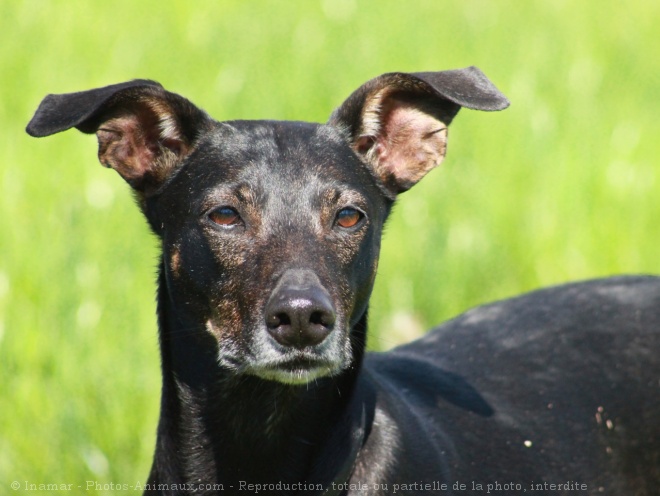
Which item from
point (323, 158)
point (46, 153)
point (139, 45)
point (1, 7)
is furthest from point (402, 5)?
A: point (323, 158)

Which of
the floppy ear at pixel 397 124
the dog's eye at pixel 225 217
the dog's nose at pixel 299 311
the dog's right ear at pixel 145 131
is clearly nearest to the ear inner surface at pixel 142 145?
the dog's right ear at pixel 145 131

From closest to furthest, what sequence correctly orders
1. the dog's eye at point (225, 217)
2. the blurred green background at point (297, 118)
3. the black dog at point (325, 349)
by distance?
the black dog at point (325, 349) < the dog's eye at point (225, 217) < the blurred green background at point (297, 118)

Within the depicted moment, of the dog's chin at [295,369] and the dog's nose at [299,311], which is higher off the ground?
the dog's nose at [299,311]

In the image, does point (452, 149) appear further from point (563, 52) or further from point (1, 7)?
point (1, 7)

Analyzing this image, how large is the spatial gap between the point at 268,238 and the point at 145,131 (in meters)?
0.78

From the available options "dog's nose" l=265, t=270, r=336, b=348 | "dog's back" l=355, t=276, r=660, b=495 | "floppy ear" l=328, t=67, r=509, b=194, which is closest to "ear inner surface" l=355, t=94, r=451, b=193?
"floppy ear" l=328, t=67, r=509, b=194

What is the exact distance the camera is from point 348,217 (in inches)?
152

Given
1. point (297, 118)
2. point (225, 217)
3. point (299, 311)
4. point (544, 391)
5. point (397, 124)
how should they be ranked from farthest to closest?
point (297, 118)
point (544, 391)
point (397, 124)
point (225, 217)
point (299, 311)

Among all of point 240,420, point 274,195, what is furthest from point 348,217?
point 240,420

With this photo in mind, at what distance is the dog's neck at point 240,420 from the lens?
3.88 meters

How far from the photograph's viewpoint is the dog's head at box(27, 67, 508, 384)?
3531 mm

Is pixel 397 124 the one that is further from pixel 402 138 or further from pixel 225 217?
pixel 225 217

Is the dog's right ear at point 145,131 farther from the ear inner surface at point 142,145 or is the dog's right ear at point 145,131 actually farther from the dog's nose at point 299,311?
the dog's nose at point 299,311

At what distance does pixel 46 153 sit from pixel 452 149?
3.08m
